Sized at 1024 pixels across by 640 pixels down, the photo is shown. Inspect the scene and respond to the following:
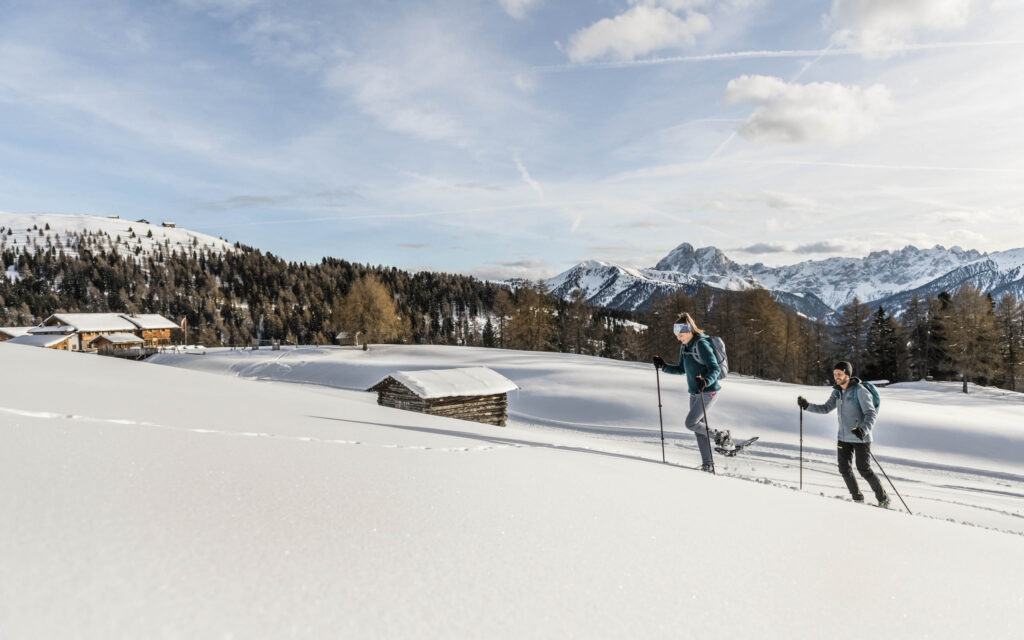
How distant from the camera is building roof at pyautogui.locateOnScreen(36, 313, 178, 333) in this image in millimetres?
63156

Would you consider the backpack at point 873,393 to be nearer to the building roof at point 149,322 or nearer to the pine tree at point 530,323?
the pine tree at point 530,323

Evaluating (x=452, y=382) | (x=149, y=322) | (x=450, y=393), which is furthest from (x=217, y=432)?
(x=149, y=322)

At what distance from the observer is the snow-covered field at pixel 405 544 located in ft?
5.13

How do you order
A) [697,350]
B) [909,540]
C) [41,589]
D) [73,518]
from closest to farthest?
[41,589]
[73,518]
[909,540]
[697,350]

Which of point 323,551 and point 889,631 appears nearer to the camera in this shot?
point 323,551

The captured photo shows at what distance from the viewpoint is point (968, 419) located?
70.7 feet

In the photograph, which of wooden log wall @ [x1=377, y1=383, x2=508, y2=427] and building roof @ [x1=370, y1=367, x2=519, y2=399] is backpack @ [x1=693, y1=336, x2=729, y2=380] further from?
wooden log wall @ [x1=377, y1=383, x2=508, y2=427]

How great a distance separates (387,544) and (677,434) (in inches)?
801

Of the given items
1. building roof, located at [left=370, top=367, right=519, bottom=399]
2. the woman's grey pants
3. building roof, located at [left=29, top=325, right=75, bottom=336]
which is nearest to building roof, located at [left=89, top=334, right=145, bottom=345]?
building roof, located at [left=29, top=325, right=75, bottom=336]

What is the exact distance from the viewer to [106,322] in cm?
6688

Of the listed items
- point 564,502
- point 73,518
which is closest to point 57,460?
point 73,518

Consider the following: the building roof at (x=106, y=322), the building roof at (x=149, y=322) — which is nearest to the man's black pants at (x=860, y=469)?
the building roof at (x=106, y=322)

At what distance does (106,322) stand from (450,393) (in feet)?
242

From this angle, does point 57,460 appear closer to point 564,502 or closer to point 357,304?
point 564,502
